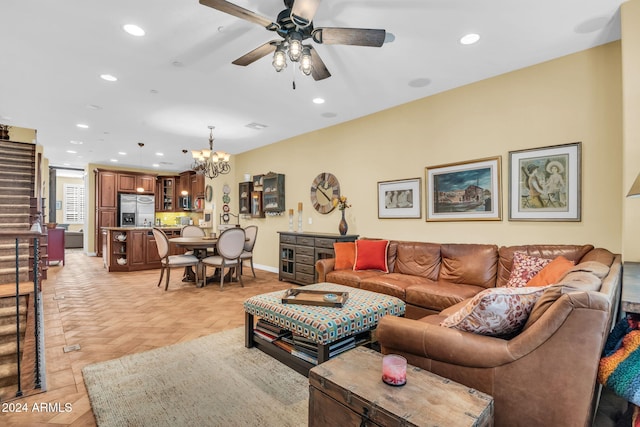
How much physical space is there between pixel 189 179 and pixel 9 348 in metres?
7.08

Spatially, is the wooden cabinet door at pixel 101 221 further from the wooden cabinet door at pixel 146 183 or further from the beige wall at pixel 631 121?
the beige wall at pixel 631 121

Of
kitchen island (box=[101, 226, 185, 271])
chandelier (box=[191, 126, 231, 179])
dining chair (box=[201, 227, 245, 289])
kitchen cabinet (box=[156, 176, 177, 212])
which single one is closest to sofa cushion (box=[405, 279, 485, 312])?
dining chair (box=[201, 227, 245, 289])

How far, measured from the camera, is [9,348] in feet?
9.74

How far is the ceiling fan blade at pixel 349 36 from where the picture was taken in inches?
79.0

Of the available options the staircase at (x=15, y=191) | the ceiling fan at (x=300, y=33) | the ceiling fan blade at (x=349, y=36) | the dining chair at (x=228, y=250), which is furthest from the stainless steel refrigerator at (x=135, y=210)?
the ceiling fan blade at (x=349, y=36)

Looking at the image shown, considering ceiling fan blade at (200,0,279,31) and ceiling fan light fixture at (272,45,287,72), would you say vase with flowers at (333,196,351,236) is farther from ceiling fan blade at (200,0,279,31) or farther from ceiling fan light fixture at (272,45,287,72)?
ceiling fan blade at (200,0,279,31)

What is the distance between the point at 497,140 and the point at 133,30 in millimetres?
3726

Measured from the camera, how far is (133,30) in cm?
257

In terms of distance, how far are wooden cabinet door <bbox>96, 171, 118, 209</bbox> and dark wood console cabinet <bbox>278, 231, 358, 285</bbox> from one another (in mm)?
6564

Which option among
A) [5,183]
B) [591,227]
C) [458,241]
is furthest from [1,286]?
[591,227]

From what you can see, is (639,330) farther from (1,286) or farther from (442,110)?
(1,286)

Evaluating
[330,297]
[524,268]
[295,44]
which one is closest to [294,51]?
[295,44]

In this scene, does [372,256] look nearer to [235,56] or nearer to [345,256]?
[345,256]

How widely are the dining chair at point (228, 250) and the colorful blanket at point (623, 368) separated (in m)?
4.44
